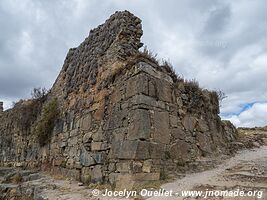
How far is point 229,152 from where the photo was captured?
27.4ft

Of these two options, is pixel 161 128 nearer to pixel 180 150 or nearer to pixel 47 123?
pixel 180 150

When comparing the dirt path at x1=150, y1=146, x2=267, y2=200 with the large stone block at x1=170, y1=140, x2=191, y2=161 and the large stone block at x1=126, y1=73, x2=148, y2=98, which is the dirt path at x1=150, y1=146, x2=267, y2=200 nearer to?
the large stone block at x1=170, y1=140, x2=191, y2=161

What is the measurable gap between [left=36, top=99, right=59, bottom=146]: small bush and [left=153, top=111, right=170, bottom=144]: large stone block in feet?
15.7

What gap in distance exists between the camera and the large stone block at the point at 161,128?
5.67m

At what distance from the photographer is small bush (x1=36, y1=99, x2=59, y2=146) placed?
9547 millimetres

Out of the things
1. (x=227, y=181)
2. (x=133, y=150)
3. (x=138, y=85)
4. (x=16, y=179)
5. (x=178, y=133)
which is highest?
(x=138, y=85)

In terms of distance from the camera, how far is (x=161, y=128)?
5.81 m

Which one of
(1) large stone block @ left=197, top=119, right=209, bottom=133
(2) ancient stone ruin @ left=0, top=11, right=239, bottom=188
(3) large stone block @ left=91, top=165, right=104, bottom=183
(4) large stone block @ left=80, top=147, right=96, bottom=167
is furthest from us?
(1) large stone block @ left=197, top=119, right=209, bottom=133

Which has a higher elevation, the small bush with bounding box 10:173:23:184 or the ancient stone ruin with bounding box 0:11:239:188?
the ancient stone ruin with bounding box 0:11:239:188

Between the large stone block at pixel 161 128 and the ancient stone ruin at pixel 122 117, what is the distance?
21 mm

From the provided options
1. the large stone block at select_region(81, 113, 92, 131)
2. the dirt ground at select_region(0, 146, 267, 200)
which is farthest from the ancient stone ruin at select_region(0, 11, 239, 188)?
the dirt ground at select_region(0, 146, 267, 200)

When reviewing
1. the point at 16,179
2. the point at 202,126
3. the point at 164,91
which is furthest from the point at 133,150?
the point at 16,179

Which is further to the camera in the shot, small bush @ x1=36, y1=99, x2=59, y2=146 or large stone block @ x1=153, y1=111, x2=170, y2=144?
small bush @ x1=36, y1=99, x2=59, y2=146

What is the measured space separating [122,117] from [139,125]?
62cm
